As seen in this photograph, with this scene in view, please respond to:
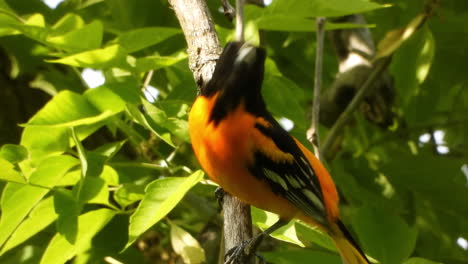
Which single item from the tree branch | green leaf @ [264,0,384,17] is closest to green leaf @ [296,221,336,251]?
the tree branch

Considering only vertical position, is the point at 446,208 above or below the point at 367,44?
below

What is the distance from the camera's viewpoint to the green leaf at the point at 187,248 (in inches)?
95.1

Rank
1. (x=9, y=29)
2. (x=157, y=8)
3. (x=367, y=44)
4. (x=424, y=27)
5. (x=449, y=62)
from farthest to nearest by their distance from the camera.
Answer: (x=367, y=44) < (x=449, y=62) < (x=157, y=8) < (x=424, y=27) < (x=9, y=29)

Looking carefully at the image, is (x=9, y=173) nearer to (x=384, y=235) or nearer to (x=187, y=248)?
(x=187, y=248)

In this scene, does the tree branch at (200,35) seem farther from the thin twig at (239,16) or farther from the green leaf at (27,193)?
the green leaf at (27,193)

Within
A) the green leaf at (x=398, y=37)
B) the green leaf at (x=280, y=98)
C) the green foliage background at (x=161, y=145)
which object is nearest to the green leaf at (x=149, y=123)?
the green foliage background at (x=161, y=145)

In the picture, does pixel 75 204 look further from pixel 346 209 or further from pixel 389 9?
pixel 389 9

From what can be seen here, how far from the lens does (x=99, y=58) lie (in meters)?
2.40

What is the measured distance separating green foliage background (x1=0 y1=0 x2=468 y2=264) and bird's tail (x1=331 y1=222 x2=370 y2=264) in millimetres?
93

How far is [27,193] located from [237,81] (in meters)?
0.84

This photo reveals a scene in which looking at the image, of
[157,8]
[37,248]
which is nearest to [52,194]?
[37,248]

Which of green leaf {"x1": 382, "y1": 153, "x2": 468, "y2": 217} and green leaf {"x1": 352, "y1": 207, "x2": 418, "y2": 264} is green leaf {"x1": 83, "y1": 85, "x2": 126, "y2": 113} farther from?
green leaf {"x1": 382, "y1": 153, "x2": 468, "y2": 217}

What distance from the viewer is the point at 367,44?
4.09m

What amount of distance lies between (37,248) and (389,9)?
236 cm
